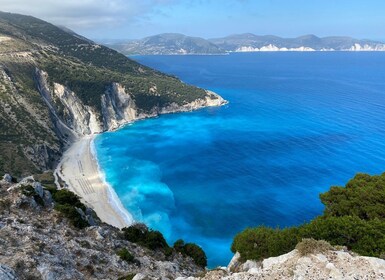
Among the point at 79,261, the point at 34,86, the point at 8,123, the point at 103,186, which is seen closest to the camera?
the point at 79,261

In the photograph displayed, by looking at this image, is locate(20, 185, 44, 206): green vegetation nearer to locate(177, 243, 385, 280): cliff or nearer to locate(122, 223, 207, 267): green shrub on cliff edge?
locate(122, 223, 207, 267): green shrub on cliff edge

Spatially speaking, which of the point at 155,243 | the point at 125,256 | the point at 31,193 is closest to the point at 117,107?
the point at 31,193

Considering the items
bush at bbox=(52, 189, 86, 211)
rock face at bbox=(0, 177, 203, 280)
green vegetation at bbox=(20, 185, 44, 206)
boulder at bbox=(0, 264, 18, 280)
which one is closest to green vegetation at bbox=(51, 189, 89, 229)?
bush at bbox=(52, 189, 86, 211)

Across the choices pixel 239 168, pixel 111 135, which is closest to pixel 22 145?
pixel 111 135

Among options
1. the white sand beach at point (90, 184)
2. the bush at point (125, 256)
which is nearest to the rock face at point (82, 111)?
the white sand beach at point (90, 184)

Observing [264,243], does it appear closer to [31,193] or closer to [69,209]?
[69,209]

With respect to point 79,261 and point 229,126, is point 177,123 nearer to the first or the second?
point 229,126
